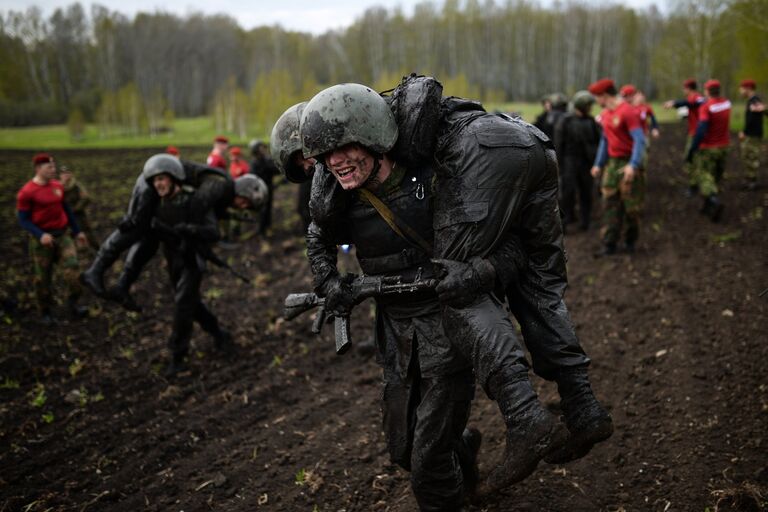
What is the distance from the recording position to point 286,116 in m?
3.66

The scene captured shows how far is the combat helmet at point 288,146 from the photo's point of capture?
11.3 feet

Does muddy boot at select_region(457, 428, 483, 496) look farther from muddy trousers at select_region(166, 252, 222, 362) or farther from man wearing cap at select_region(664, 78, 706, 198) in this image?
man wearing cap at select_region(664, 78, 706, 198)

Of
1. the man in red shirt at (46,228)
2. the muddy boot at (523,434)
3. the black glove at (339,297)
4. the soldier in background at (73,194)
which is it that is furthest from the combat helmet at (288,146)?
the soldier in background at (73,194)

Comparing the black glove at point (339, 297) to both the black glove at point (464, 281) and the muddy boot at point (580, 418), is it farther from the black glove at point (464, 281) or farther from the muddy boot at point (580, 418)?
the muddy boot at point (580, 418)

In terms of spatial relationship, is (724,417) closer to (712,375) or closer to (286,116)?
(712,375)

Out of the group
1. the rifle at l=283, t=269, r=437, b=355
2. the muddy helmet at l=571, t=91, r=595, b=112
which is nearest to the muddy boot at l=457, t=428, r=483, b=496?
the rifle at l=283, t=269, r=437, b=355

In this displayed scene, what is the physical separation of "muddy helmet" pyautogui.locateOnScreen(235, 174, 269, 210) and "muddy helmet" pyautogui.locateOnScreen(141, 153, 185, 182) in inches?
27.7

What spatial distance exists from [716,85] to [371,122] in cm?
924

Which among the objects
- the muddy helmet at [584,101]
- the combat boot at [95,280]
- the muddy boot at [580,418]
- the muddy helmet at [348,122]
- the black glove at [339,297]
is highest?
the muddy helmet at [584,101]

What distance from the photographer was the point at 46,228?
8.14 metres

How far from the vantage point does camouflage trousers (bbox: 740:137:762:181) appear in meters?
11.5

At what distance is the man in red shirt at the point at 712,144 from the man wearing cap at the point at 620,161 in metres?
2.07

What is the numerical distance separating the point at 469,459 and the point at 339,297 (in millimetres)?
1339

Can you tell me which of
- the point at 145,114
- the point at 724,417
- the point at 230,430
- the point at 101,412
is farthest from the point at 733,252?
the point at 145,114
